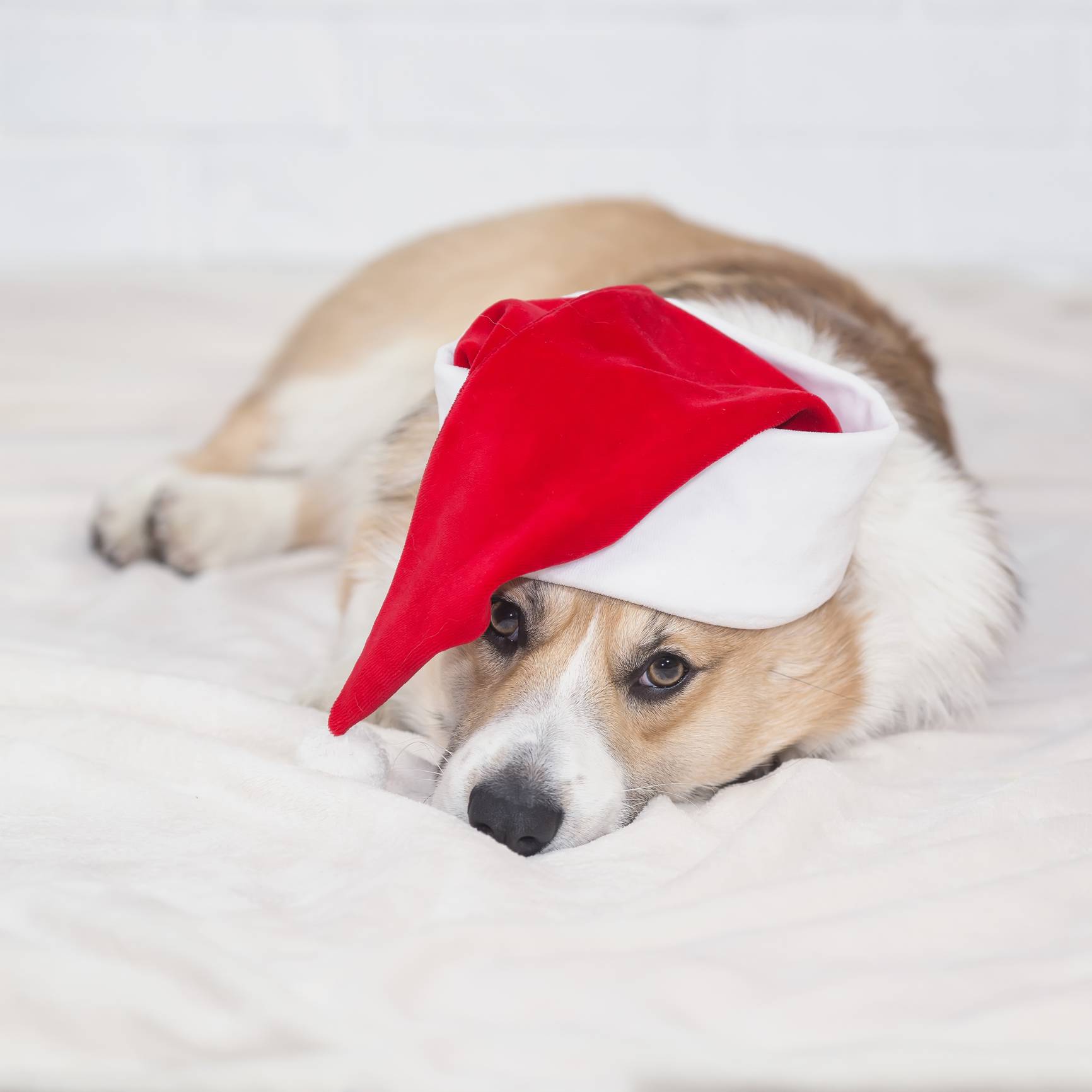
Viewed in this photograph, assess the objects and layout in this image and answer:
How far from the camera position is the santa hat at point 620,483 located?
1.22 m

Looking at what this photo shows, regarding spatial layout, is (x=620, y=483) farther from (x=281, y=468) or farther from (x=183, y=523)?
(x=281, y=468)

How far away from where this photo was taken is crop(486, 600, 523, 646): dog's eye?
142cm

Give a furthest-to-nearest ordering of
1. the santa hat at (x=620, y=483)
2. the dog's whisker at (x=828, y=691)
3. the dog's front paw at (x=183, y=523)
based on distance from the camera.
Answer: the dog's front paw at (x=183, y=523)
the dog's whisker at (x=828, y=691)
the santa hat at (x=620, y=483)

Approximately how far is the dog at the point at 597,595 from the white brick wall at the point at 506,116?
1.60 m

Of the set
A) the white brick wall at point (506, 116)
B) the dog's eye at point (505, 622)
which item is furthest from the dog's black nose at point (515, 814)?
the white brick wall at point (506, 116)

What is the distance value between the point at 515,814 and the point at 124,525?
111cm

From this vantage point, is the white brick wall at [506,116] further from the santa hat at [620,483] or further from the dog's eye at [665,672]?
the dog's eye at [665,672]

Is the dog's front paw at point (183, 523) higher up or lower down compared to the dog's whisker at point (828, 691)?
lower down

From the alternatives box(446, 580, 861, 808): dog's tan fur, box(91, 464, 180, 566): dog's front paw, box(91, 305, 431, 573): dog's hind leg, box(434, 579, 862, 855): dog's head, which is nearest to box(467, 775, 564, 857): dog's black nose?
box(434, 579, 862, 855): dog's head

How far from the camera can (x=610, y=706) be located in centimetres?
139

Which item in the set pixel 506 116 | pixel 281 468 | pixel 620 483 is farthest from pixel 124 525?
pixel 506 116

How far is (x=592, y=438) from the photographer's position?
4.04ft

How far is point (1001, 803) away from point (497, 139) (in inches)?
119

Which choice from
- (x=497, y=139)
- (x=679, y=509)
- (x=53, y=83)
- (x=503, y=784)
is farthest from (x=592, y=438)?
(x=53, y=83)
